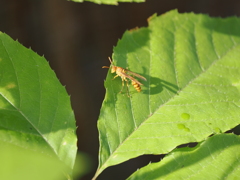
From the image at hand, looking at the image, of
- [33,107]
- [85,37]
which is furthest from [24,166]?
[85,37]

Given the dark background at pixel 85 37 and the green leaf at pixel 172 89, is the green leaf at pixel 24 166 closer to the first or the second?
the green leaf at pixel 172 89

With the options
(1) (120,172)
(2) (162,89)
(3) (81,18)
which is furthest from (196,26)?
(1) (120,172)

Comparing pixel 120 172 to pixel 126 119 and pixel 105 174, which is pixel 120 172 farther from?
pixel 126 119

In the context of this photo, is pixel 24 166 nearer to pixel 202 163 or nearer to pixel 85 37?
pixel 202 163

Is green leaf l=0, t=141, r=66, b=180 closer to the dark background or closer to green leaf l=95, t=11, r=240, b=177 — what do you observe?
green leaf l=95, t=11, r=240, b=177

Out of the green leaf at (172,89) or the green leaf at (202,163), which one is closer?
the green leaf at (202,163)

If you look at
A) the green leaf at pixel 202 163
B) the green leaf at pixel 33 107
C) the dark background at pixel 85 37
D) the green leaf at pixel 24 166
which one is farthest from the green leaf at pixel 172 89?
the dark background at pixel 85 37
